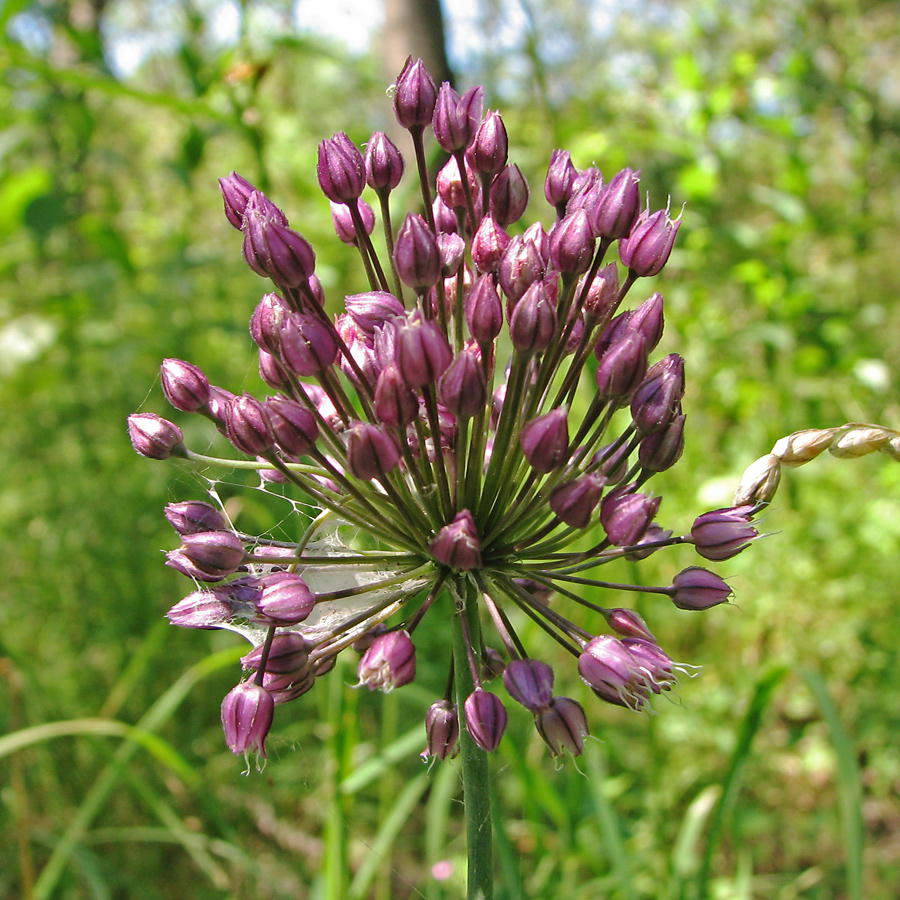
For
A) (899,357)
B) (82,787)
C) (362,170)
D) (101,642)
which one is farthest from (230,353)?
(899,357)

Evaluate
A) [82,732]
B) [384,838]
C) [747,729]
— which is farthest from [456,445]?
[82,732]

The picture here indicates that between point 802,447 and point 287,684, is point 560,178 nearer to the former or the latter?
point 802,447

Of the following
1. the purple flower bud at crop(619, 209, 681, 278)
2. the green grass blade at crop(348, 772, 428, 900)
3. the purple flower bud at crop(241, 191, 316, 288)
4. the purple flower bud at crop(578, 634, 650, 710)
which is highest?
the purple flower bud at crop(619, 209, 681, 278)

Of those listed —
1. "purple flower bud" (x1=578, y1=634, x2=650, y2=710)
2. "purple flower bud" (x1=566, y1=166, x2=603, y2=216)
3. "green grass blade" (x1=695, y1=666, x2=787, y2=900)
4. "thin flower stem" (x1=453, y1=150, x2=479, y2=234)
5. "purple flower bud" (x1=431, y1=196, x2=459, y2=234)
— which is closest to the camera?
"purple flower bud" (x1=578, y1=634, x2=650, y2=710)

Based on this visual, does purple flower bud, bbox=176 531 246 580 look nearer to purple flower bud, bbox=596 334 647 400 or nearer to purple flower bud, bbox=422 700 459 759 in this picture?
purple flower bud, bbox=422 700 459 759

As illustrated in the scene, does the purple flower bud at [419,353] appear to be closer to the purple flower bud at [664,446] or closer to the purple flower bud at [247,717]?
the purple flower bud at [664,446]

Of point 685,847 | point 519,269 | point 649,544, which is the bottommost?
point 685,847

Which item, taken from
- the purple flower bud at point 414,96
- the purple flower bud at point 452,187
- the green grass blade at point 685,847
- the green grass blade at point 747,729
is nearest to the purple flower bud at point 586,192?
the purple flower bud at point 452,187

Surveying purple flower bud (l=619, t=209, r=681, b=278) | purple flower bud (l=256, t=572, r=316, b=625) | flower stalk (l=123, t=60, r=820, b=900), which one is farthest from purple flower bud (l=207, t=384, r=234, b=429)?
purple flower bud (l=619, t=209, r=681, b=278)
